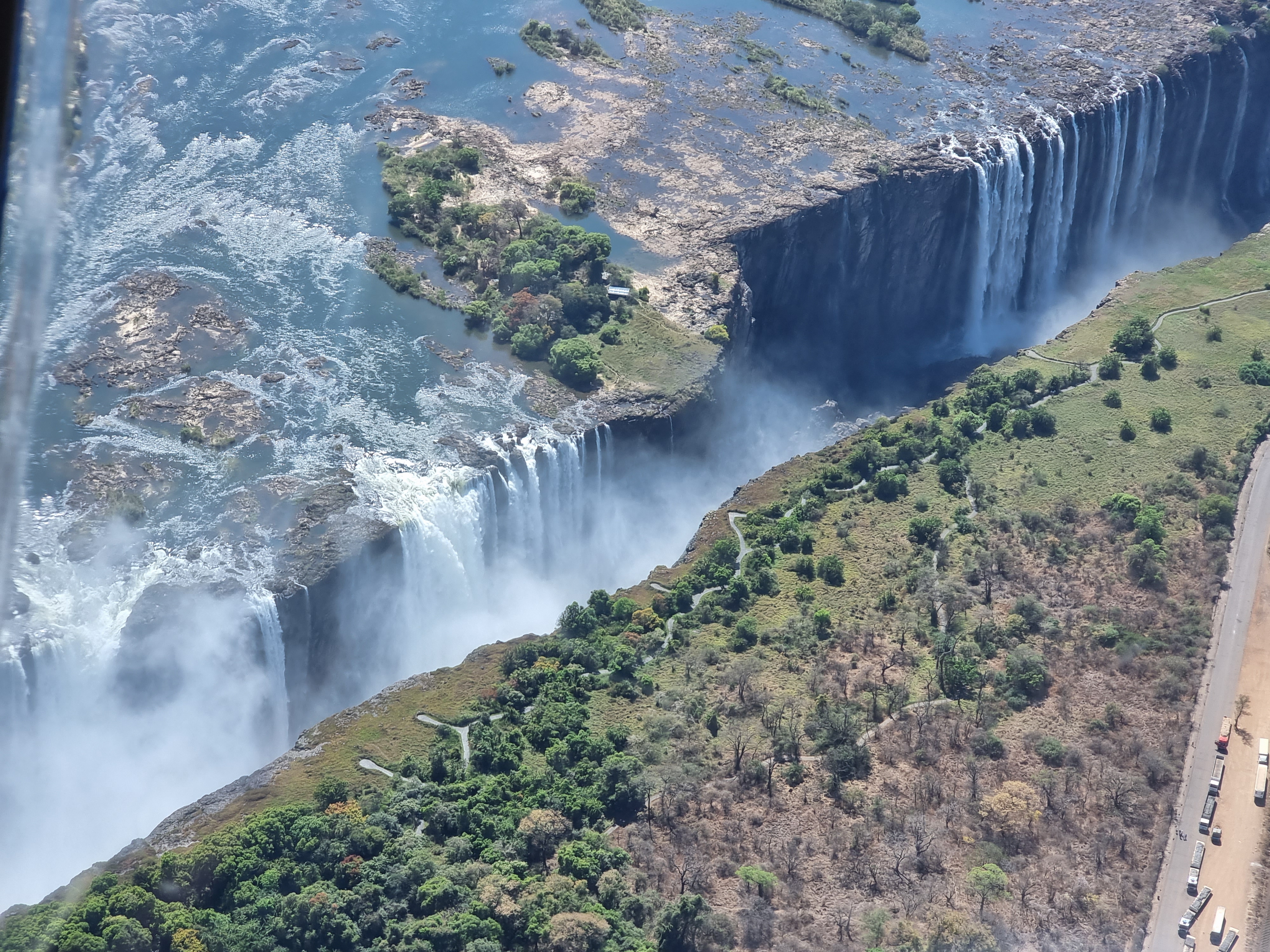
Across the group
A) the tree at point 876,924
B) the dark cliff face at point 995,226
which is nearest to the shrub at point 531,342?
the dark cliff face at point 995,226

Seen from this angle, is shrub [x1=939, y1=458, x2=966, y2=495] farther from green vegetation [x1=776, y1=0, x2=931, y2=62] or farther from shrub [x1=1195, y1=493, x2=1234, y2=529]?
green vegetation [x1=776, y1=0, x2=931, y2=62]

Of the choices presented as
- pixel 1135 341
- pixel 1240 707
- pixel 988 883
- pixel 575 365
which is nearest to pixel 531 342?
pixel 575 365

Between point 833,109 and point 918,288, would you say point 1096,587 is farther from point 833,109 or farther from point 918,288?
point 833,109

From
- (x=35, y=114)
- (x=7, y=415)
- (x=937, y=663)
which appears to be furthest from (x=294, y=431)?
(x=937, y=663)

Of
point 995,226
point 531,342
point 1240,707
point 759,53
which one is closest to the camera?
point 1240,707

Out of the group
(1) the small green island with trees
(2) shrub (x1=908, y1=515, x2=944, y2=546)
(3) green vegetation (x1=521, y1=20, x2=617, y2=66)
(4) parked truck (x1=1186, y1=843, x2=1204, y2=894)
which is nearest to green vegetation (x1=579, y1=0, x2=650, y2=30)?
(3) green vegetation (x1=521, y1=20, x2=617, y2=66)

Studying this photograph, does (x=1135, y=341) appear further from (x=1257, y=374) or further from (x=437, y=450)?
(x=437, y=450)
